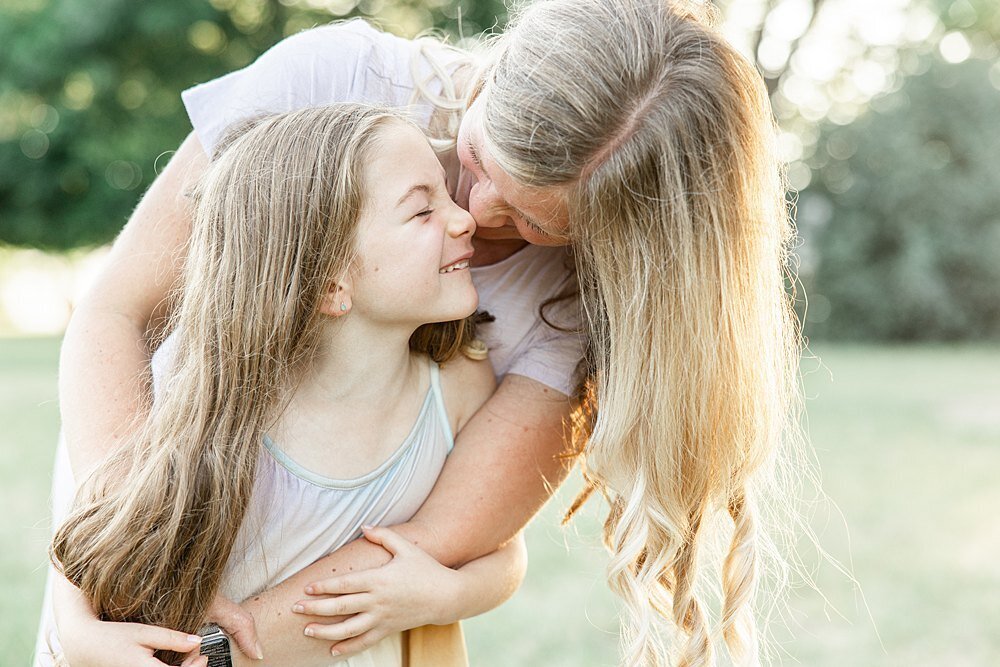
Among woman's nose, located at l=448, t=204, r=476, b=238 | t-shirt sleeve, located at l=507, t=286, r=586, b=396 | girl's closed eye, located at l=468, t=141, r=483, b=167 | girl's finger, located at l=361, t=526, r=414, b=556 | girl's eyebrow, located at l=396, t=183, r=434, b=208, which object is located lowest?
girl's finger, located at l=361, t=526, r=414, b=556

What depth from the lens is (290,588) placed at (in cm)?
215

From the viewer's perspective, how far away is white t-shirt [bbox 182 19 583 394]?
2.35m

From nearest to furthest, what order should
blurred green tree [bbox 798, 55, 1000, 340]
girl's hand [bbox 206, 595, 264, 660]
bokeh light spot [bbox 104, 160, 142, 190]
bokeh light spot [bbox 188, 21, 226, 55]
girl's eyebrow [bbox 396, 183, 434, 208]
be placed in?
1. girl's hand [bbox 206, 595, 264, 660]
2. girl's eyebrow [bbox 396, 183, 434, 208]
3. blurred green tree [bbox 798, 55, 1000, 340]
4. bokeh light spot [bbox 188, 21, 226, 55]
5. bokeh light spot [bbox 104, 160, 142, 190]

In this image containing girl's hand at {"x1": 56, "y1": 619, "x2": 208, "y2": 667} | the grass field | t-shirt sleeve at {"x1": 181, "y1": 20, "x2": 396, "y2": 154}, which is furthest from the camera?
the grass field

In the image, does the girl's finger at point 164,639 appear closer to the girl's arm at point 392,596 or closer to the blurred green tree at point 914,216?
the girl's arm at point 392,596

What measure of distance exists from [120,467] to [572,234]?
1004 mm

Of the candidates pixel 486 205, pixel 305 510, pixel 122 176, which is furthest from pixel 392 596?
pixel 122 176

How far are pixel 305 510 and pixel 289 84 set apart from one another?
91cm

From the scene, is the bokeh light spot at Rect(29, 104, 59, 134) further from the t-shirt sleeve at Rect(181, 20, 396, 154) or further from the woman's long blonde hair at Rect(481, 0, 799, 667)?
the woman's long blonde hair at Rect(481, 0, 799, 667)

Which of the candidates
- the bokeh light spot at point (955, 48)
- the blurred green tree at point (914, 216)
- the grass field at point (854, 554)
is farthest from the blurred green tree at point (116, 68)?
the grass field at point (854, 554)

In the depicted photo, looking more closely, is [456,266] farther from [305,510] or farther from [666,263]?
[305,510]

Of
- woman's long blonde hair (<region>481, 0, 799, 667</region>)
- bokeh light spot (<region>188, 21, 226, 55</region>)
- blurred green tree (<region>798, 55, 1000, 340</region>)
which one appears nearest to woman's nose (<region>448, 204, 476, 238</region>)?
woman's long blonde hair (<region>481, 0, 799, 667</region>)

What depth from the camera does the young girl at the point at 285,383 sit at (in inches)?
79.2

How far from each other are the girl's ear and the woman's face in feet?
1.04
